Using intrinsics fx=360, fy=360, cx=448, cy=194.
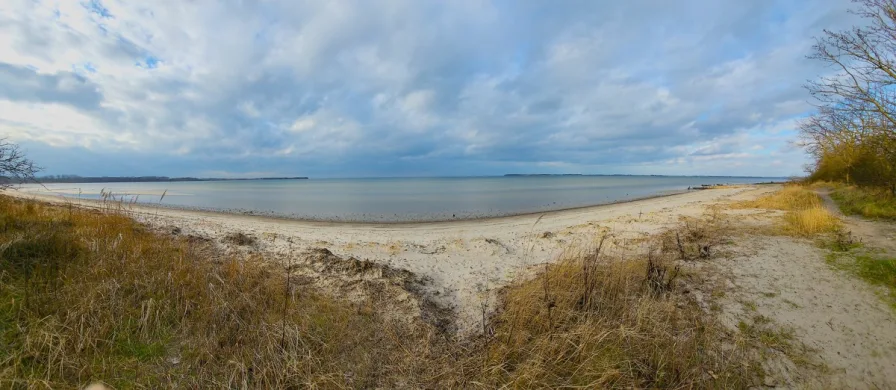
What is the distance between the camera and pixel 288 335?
451cm

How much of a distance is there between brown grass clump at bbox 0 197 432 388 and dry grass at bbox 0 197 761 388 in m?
0.02

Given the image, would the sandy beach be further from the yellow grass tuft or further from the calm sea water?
the calm sea water

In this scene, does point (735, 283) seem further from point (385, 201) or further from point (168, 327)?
point (385, 201)

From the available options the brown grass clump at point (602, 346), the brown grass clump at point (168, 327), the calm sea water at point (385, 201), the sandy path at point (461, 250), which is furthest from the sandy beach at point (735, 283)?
the calm sea water at point (385, 201)

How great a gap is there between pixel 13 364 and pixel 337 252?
7.32 metres

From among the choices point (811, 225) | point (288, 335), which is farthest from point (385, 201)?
point (288, 335)

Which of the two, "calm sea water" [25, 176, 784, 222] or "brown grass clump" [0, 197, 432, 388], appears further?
"calm sea water" [25, 176, 784, 222]

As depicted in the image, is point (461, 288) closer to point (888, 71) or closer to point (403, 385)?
point (403, 385)

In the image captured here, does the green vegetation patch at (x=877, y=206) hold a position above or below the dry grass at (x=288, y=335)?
above

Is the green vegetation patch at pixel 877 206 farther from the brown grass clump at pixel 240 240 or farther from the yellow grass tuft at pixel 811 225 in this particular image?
the brown grass clump at pixel 240 240

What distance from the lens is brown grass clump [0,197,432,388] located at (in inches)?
152

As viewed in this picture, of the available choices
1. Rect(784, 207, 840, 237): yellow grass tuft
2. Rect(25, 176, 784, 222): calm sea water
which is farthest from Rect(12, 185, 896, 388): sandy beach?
Rect(25, 176, 784, 222): calm sea water

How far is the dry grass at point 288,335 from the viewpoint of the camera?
3946 mm

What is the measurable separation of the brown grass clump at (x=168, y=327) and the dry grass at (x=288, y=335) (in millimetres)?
20
